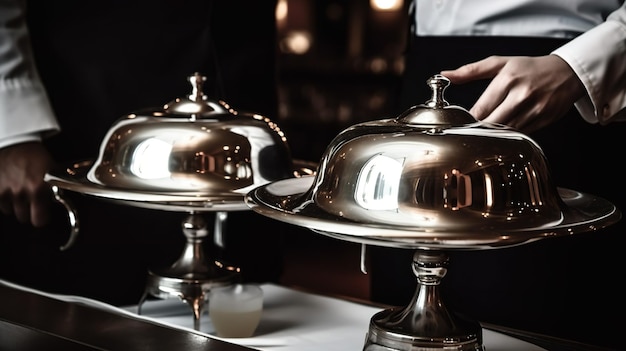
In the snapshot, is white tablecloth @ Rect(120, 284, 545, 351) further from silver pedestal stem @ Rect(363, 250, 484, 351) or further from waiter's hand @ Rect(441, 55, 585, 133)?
waiter's hand @ Rect(441, 55, 585, 133)

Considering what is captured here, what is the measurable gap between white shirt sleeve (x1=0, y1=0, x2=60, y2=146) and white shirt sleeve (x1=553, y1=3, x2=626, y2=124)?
96cm

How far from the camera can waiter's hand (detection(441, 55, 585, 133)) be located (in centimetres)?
126

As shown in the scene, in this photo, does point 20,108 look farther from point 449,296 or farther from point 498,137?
point 498,137

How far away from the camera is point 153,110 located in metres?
1.38

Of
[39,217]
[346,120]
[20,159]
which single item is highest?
[20,159]

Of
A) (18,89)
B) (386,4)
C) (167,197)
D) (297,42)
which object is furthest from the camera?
(297,42)

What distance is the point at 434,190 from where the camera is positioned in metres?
0.99

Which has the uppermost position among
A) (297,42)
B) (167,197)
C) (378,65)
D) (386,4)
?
(386,4)

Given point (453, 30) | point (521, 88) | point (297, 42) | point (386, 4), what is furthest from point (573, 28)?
point (297, 42)

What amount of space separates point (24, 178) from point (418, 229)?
968 mm

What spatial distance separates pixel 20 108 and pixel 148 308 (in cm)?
49

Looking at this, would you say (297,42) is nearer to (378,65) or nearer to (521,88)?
(378,65)

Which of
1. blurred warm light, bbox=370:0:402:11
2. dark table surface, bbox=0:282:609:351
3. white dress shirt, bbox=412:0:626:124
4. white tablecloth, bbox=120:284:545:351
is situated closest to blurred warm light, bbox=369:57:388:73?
blurred warm light, bbox=370:0:402:11

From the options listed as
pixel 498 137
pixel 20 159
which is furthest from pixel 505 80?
pixel 20 159
